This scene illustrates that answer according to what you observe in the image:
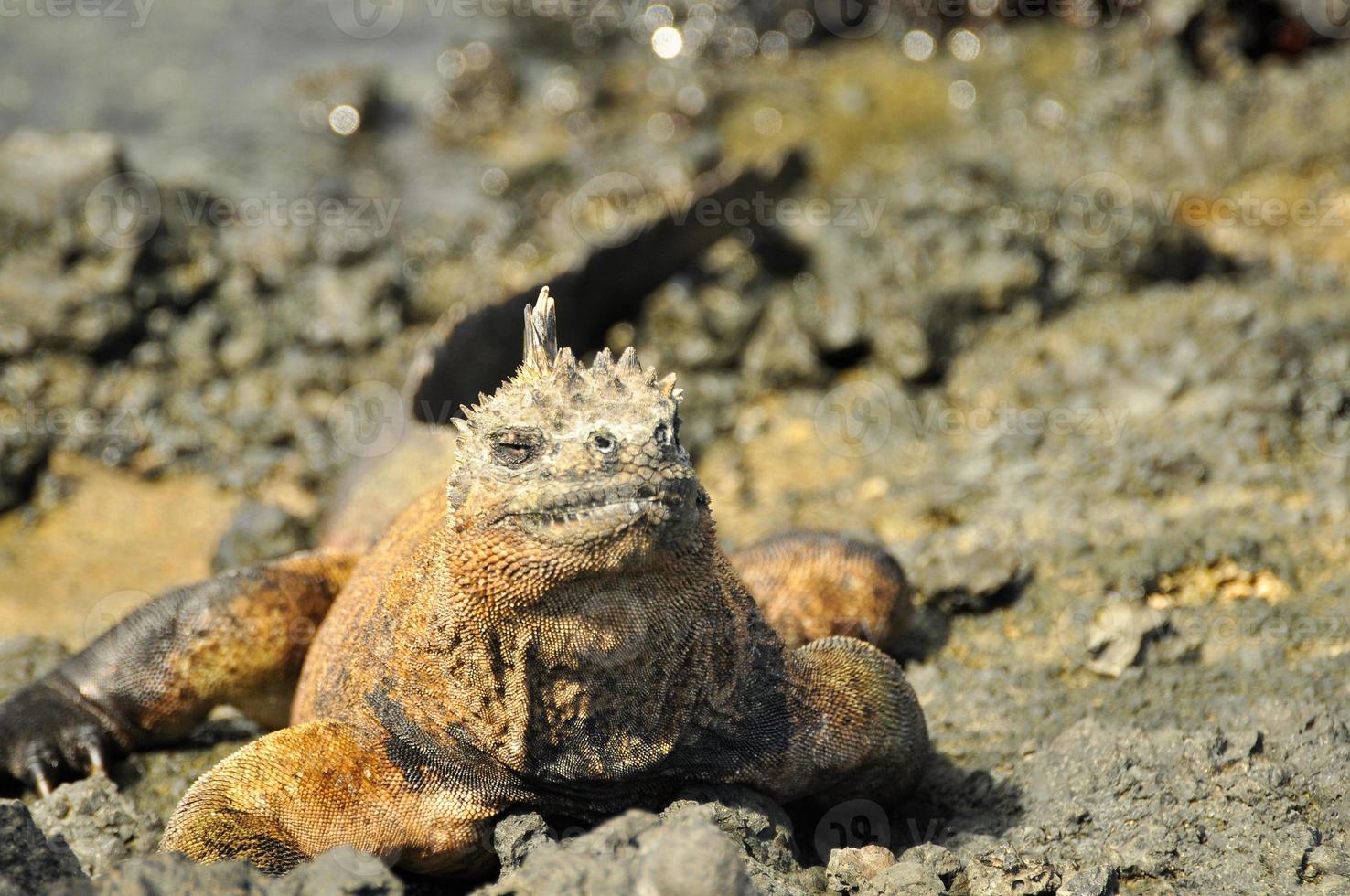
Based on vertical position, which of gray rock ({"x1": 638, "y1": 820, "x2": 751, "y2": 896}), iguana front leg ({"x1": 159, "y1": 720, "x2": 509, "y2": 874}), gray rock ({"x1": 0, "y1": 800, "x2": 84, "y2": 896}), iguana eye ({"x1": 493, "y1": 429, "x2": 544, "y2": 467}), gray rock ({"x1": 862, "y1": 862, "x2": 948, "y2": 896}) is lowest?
gray rock ({"x1": 862, "y1": 862, "x2": 948, "y2": 896})

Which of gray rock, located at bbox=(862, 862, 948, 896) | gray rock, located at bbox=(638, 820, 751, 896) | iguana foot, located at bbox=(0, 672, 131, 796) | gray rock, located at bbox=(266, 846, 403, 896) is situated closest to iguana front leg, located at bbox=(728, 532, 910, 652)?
gray rock, located at bbox=(862, 862, 948, 896)

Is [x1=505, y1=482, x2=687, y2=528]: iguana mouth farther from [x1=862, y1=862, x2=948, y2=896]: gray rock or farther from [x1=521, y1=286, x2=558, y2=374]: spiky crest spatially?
[x1=862, y1=862, x2=948, y2=896]: gray rock

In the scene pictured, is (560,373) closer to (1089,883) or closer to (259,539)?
(1089,883)

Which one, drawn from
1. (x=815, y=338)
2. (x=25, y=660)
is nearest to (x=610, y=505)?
(x=25, y=660)

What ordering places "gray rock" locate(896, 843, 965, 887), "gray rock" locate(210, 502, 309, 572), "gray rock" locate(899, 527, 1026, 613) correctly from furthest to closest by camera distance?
"gray rock" locate(210, 502, 309, 572) < "gray rock" locate(899, 527, 1026, 613) < "gray rock" locate(896, 843, 965, 887)

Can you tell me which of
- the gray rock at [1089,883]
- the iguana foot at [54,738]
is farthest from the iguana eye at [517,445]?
the iguana foot at [54,738]

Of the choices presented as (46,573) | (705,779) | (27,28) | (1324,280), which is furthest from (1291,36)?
(27,28)
